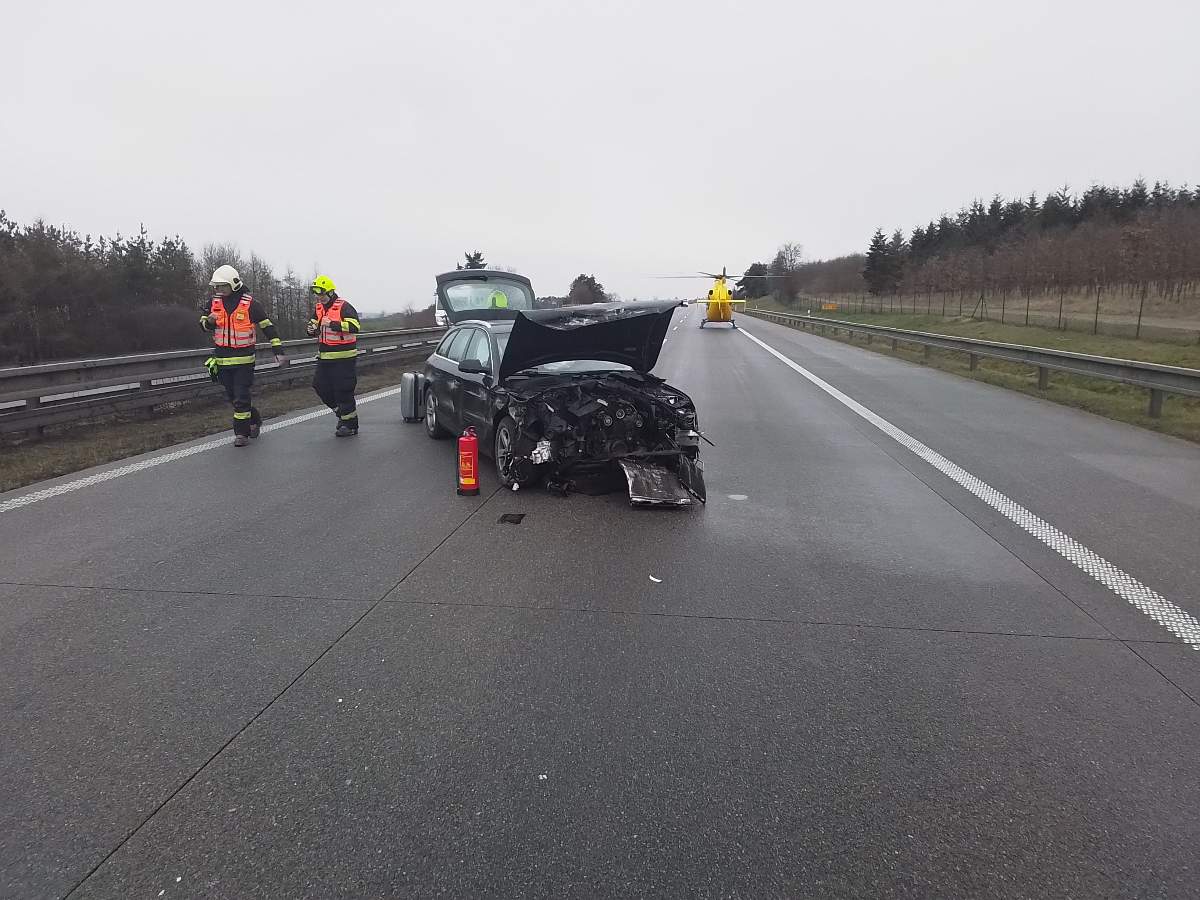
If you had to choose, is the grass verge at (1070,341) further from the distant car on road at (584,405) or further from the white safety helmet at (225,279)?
the white safety helmet at (225,279)

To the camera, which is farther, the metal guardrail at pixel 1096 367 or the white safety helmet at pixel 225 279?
the metal guardrail at pixel 1096 367

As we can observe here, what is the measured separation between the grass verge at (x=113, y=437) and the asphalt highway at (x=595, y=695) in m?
1.46

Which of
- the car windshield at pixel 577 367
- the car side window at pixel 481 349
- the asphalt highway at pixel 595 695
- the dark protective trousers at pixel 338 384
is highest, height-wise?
the car side window at pixel 481 349

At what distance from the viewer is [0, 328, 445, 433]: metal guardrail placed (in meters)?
10.0

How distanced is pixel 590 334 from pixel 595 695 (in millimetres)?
4890

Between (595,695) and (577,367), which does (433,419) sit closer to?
(577,367)

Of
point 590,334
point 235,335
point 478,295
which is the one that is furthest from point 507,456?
point 478,295

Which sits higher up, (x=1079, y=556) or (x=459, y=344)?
(x=459, y=344)

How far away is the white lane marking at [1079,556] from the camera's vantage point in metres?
4.51

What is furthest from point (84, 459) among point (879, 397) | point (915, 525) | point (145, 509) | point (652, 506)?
point (879, 397)

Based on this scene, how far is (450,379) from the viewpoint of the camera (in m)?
9.20

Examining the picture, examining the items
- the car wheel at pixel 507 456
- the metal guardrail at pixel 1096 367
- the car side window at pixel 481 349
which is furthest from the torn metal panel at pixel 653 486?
the metal guardrail at pixel 1096 367

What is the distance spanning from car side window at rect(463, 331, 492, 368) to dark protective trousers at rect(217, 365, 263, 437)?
2.73m

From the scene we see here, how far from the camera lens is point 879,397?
14633 mm
